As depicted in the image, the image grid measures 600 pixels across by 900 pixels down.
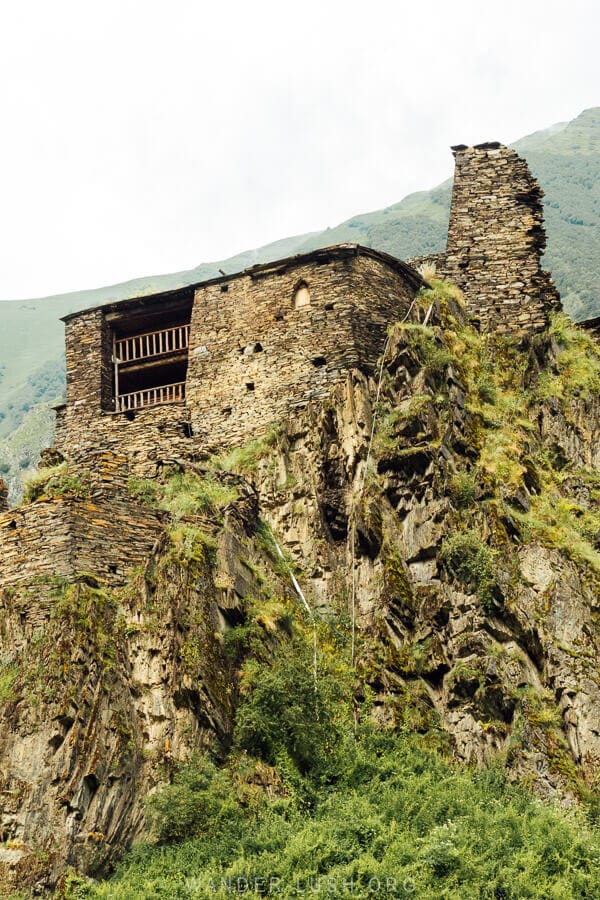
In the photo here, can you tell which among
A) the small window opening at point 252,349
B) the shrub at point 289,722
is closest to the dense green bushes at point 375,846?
the shrub at point 289,722

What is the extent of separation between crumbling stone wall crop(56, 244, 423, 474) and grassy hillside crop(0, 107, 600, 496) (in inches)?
896

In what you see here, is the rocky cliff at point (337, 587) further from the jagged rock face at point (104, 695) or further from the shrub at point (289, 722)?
the shrub at point (289, 722)

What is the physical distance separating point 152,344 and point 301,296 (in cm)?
498

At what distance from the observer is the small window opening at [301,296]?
31.8m

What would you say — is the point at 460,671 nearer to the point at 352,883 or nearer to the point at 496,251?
the point at 352,883

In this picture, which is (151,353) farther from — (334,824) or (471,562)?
(334,824)

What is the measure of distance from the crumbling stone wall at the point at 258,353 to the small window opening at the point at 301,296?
34mm

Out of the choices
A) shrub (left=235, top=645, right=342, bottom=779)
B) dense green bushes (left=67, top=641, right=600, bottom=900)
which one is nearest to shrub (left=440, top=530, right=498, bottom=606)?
dense green bushes (left=67, top=641, right=600, bottom=900)

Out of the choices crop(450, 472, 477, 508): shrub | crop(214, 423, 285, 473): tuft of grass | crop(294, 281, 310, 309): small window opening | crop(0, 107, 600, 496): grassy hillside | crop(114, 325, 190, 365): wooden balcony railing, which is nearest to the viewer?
crop(450, 472, 477, 508): shrub

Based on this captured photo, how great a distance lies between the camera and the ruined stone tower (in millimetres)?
33219

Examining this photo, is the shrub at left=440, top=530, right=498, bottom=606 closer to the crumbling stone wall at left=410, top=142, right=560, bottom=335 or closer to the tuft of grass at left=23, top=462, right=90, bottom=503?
the tuft of grass at left=23, top=462, right=90, bottom=503

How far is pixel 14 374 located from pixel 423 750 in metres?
78.9

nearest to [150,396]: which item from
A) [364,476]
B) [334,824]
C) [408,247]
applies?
[364,476]

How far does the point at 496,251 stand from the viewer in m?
34.4
